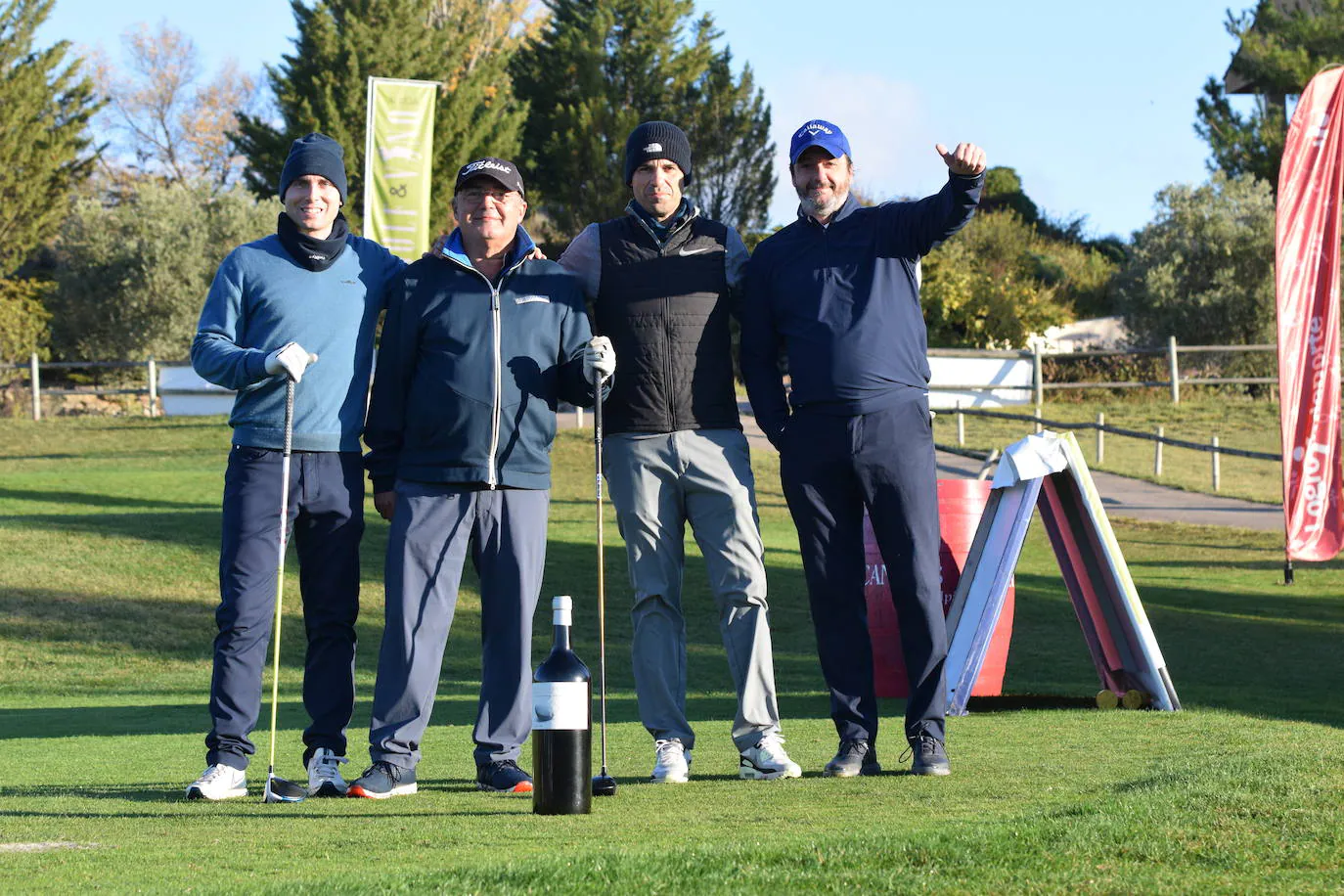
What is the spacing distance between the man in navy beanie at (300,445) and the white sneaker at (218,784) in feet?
0.12

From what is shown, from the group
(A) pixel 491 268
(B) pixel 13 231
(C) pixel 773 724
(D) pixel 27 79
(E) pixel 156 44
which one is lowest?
(C) pixel 773 724

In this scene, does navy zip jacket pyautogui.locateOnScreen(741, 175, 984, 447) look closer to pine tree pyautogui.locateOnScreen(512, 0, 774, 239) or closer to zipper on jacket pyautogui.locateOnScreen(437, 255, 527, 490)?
zipper on jacket pyautogui.locateOnScreen(437, 255, 527, 490)

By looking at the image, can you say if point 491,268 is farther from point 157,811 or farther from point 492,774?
point 157,811

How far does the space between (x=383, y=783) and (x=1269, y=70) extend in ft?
134

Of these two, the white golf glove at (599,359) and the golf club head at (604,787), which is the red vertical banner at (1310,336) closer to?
the white golf glove at (599,359)

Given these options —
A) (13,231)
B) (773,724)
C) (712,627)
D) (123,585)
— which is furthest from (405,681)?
(13,231)

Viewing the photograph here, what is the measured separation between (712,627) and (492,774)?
822 centimetres

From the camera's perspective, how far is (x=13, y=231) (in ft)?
126

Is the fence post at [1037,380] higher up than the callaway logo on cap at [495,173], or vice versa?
the callaway logo on cap at [495,173]

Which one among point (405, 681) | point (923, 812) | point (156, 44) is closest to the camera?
point (923, 812)

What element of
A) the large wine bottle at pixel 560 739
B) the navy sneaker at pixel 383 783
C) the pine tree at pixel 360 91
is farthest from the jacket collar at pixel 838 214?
the pine tree at pixel 360 91

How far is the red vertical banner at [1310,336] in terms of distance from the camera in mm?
12781

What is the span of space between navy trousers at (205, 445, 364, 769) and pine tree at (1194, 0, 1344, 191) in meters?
37.9

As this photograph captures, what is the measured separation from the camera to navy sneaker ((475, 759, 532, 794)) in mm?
5199
